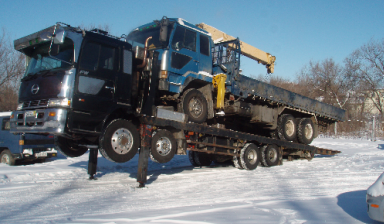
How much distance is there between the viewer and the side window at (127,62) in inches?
255

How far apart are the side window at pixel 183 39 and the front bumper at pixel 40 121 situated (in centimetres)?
309

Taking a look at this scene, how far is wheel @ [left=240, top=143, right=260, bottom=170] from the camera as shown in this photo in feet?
32.2

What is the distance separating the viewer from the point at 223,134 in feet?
29.4

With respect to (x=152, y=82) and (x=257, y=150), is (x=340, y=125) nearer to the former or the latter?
(x=257, y=150)

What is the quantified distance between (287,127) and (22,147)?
989 cm

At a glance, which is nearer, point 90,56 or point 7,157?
point 90,56

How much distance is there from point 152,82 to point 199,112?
175 centimetres

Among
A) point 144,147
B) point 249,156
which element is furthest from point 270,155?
point 144,147

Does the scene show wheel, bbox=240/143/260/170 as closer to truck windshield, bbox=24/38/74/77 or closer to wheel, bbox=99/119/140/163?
wheel, bbox=99/119/140/163

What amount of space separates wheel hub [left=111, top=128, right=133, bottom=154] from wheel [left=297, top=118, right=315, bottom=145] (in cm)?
765

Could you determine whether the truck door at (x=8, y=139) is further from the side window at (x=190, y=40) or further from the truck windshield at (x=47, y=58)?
the side window at (x=190, y=40)

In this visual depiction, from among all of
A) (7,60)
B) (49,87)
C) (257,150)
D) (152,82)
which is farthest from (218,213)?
(7,60)

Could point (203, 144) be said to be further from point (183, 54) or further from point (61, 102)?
point (61, 102)

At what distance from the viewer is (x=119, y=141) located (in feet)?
20.3
